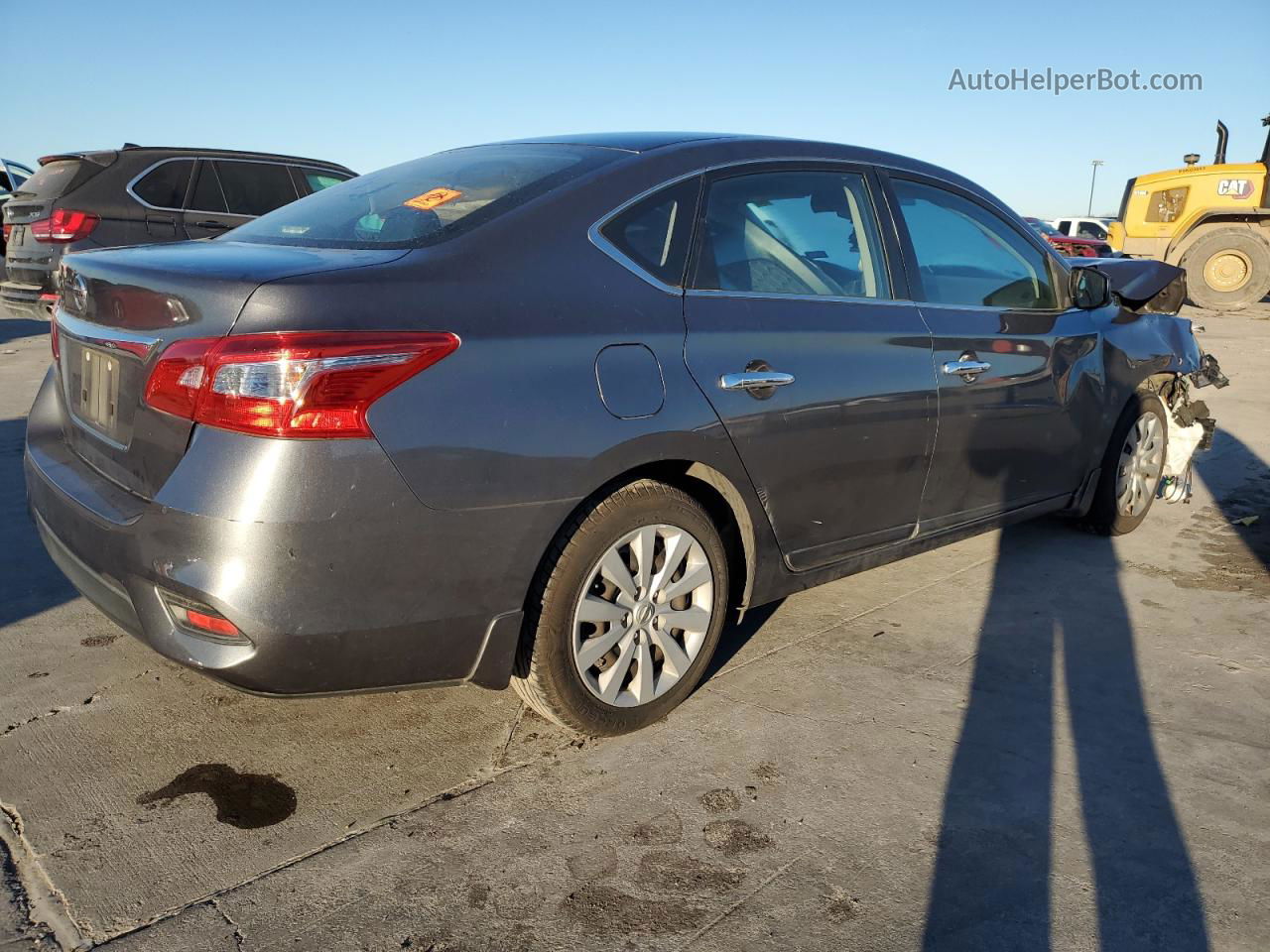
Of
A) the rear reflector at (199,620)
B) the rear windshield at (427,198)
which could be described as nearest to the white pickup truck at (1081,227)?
the rear windshield at (427,198)

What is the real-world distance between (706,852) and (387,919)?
A: 717 mm

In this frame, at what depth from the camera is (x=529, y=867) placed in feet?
7.73

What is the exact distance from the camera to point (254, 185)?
9.52 m

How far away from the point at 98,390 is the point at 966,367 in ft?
8.93

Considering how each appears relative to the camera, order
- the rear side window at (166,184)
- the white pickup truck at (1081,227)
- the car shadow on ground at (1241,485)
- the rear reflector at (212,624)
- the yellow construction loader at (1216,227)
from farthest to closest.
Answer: the white pickup truck at (1081,227)
the yellow construction loader at (1216,227)
the rear side window at (166,184)
the car shadow on ground at (1241,485)
the rear reflector at (212,624)

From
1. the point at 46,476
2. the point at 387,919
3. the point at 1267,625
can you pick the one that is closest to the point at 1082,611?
the point at 1267,625

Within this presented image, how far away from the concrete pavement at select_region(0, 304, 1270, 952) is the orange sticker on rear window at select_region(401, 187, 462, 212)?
1441 mm

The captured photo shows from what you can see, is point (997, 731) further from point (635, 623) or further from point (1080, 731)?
point (635, 623)

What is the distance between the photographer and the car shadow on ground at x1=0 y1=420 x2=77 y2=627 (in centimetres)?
373

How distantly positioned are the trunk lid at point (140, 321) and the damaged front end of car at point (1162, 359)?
3475 mm

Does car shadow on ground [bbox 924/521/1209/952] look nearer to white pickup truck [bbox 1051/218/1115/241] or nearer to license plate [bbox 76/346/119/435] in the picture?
license plate [bbox 76/346/119/435]

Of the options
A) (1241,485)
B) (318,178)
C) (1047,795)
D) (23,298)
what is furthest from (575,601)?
(318,178)

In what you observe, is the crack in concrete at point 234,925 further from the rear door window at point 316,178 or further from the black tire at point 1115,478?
the rear door window at point 316,178

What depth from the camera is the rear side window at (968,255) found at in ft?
12.3
